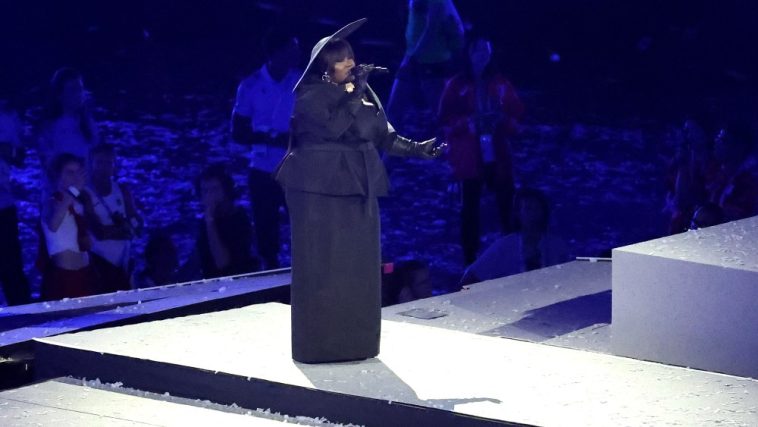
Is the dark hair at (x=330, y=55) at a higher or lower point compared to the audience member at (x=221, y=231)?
higher

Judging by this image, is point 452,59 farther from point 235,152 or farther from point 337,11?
point 235,152

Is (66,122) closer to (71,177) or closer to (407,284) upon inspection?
(71,177)

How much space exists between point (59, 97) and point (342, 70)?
388 centimetres

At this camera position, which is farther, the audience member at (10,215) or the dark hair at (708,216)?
the audience member at (10,215)

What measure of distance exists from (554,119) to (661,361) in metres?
5.79

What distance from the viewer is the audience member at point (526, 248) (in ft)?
24.9

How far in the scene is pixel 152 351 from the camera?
4695mm

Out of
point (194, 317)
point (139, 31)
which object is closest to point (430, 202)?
point (139, 31)

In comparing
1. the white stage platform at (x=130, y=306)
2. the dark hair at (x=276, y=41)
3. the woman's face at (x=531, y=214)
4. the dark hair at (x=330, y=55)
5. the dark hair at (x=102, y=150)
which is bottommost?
the white stage platform at (x=130, y=306)

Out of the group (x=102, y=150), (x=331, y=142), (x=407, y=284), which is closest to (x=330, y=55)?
(x=331, y=142)

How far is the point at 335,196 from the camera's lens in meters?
4.35

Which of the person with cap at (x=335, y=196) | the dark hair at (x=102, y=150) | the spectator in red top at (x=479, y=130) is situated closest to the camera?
the person with cap at (x=335, y=196)

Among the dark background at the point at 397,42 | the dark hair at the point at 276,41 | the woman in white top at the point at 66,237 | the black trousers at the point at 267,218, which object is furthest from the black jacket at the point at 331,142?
the dark background at the point at 397,42

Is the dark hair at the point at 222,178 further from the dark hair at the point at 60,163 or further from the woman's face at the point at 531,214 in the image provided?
the woman's face at the point at 531,214
